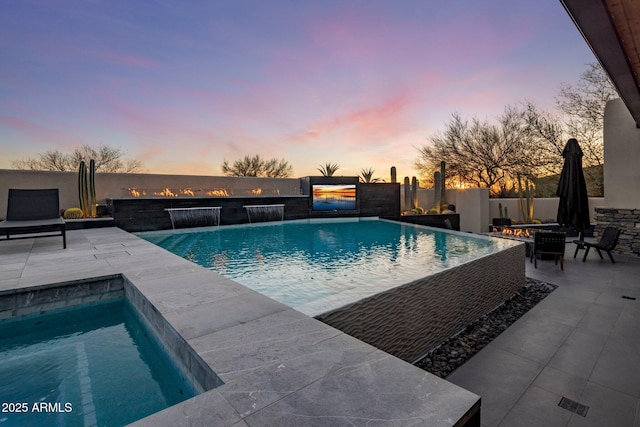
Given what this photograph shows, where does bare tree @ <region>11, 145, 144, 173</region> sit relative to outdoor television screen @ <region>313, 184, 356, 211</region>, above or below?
above

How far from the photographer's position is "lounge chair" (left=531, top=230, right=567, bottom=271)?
272 inches

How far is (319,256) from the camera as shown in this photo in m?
6.11

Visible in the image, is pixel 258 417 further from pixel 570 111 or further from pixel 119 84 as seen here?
pixel 570 111

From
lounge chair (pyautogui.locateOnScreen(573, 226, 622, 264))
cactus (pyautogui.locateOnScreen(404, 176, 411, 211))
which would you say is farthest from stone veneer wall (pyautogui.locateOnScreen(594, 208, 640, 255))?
cactus (pyautogui.locateOnScreen(404, 176, 411, 211))

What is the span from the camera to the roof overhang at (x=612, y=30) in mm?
2465

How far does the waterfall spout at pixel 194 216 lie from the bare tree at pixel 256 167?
40.5 ft

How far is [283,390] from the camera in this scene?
1356mm

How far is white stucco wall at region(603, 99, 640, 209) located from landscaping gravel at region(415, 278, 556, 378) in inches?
202

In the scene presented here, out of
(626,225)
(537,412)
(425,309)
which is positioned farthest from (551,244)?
A: (537,412)

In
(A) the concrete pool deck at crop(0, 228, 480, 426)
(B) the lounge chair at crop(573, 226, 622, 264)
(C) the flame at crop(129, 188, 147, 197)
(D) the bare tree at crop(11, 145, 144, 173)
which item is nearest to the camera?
(A) the concrete pool deck at crop(0, 228, 480, 426)

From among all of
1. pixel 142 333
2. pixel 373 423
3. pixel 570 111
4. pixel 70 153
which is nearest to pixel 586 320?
pixel 373 423

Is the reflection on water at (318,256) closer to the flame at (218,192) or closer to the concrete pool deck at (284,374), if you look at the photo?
the concrete pool deck at (284,374)

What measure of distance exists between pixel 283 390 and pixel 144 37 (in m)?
12.0

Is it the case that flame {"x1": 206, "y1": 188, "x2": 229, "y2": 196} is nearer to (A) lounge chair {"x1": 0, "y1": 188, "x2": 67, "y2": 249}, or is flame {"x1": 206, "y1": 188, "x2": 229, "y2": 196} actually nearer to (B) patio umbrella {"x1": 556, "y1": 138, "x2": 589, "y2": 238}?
(A) lounge chair {"x1": 0, "y1": 188, "x2": 67, "y2": 249}
